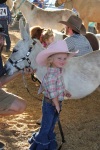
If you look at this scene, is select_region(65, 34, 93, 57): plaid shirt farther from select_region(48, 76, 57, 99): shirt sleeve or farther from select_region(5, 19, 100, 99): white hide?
select_region(48, 76, 57, 99): shirt sleeve

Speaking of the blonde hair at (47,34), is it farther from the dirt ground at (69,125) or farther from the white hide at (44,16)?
the white hide at (44,16)

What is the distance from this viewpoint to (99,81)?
2.70 m

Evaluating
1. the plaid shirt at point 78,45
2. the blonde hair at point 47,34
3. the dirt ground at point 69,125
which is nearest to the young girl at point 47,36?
the blonde hair at point 47,34

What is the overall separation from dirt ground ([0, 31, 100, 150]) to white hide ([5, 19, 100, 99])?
0.63 m

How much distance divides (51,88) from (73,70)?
68 centimetres

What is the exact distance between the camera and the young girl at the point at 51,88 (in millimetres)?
2018

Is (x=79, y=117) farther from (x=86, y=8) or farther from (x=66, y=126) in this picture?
(x=86, y=8)

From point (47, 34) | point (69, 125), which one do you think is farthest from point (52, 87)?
point (47, 34)

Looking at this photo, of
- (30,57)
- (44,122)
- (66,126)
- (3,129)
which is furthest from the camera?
(66,126)

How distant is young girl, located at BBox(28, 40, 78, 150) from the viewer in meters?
2.02

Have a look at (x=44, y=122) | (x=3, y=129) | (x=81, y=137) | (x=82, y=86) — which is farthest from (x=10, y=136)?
(x=82, y=86)

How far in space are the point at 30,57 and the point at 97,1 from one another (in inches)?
232

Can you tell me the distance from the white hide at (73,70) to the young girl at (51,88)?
37 cm

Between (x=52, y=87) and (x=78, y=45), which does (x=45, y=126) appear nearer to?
(x=52, y=87)
